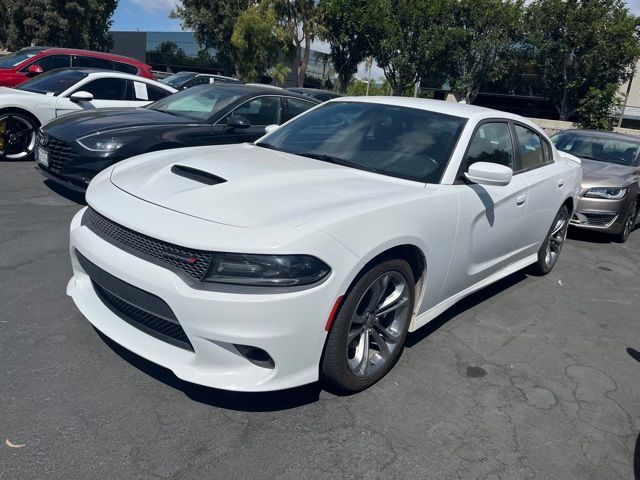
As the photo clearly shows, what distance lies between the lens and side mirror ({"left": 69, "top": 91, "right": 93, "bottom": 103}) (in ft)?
25.3

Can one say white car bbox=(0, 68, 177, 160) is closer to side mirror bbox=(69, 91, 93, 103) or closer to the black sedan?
side mirror bbox=(69, 91, 93, 103)

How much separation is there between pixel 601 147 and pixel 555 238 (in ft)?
12.4

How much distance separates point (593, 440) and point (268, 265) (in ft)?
6.45

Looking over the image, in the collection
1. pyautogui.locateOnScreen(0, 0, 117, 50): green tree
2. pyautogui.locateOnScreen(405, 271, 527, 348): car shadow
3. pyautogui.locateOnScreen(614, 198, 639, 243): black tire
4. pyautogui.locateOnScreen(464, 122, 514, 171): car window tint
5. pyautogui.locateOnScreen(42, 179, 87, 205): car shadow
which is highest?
pyautogui.locateOnScreen(0, 0, 117, 50): green tree

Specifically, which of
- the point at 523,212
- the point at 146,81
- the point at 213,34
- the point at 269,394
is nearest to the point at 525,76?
the point at 213,34

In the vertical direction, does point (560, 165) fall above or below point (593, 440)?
above

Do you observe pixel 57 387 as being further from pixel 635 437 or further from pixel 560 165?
pixel 560 165

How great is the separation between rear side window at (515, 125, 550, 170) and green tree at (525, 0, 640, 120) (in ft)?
94.0

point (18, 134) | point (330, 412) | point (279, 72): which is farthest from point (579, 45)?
point (330, 412)

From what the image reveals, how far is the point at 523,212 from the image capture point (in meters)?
4.34

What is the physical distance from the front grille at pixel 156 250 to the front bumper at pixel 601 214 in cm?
609

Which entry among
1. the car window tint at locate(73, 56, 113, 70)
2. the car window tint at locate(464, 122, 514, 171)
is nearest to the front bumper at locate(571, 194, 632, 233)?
the car window tint at locate(464, 122, 514, 171)

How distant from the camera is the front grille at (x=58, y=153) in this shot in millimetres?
5690

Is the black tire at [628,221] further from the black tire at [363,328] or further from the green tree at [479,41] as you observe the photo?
the green tree at [479,41]
